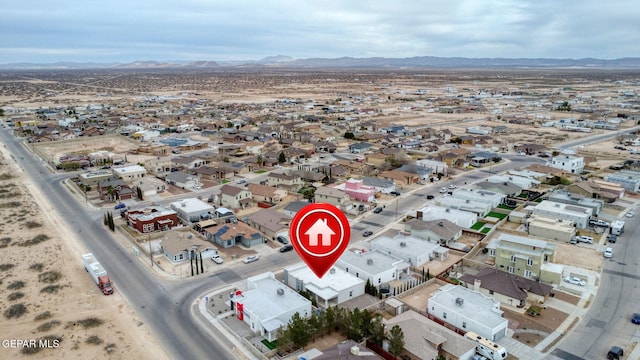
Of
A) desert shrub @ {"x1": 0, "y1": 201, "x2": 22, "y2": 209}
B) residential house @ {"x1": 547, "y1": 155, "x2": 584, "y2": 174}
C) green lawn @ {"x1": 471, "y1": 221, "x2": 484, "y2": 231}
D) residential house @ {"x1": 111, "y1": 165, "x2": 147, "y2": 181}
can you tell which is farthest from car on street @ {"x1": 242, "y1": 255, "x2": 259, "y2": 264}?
residential house @ {"x1": 547, "y1": 155, "x2": 584, "y2": 174}

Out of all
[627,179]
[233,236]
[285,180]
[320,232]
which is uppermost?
[320,232]

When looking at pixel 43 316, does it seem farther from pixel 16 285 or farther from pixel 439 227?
pixel 439 227

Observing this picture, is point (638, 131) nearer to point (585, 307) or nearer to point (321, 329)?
point (585, 307)

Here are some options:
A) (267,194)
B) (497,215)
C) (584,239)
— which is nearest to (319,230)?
(584,239)

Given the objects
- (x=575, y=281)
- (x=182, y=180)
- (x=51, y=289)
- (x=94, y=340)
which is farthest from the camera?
(x=182, y=180)

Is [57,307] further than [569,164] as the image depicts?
No

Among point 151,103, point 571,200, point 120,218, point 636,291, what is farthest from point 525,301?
point 151,103

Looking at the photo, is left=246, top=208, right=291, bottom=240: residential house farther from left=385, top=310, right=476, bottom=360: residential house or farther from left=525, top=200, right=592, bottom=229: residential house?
left=525, top=200, right=592, bottom=229: residential house
